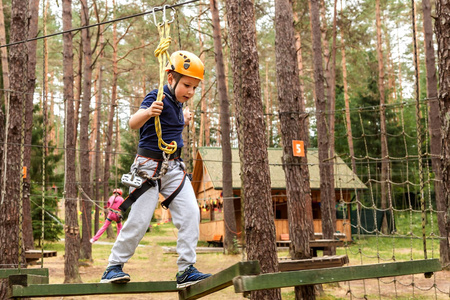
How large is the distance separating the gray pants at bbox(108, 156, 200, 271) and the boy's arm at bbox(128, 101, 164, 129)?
290mm

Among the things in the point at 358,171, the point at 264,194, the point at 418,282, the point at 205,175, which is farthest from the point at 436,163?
the point at 358,171

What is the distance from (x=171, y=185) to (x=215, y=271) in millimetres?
9817

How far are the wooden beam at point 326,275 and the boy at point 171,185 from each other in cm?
76

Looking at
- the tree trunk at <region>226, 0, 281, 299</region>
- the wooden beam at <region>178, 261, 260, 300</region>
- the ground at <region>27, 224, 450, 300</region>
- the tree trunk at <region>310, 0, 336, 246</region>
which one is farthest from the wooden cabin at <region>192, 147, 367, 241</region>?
the wooden beam at <region>178, 261, 260, 300</region>

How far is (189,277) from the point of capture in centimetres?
341

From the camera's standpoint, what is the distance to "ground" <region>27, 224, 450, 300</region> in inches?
397

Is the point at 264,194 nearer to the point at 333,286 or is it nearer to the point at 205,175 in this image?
the point at 333,286

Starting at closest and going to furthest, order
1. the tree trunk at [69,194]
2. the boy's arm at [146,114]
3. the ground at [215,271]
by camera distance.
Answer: the boy's arm at [146,114], the ground at [215,271], the tree trunk at [69,194]

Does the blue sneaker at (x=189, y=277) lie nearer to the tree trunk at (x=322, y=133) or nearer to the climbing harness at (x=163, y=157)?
the climbing harness at (x=163, y=157)

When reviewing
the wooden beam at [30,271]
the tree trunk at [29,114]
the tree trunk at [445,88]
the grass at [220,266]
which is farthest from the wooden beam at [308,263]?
the tree trunk at [29,114]

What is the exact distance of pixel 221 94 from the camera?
1669cm

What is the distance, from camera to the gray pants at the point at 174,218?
132 inches

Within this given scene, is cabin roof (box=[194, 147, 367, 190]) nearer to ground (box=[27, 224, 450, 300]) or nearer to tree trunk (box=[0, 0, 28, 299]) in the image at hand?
ground (box=[27, 224, 450, 300])

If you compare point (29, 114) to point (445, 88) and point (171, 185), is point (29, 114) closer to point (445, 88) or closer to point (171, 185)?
point (171, 185)
